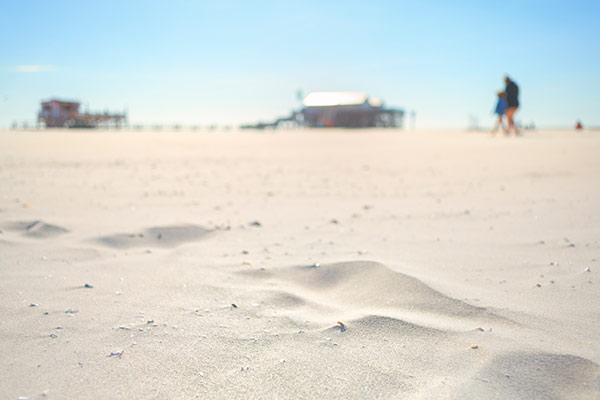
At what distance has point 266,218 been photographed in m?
3.72

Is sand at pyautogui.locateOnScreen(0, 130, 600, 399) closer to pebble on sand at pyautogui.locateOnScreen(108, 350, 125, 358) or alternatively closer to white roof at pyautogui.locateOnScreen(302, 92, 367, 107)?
pebble on sand at pyautogui.locateOnScreen(108, 350, 125, 358)

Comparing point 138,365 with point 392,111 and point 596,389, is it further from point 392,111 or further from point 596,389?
point 392,111

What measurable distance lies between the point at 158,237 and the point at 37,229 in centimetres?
83

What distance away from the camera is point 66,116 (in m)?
44.2

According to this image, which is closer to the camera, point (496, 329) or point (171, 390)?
point (171, 390)

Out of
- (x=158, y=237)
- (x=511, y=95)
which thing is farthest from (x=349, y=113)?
(x=158, y=237)

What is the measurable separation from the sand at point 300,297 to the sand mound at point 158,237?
21 millimetres

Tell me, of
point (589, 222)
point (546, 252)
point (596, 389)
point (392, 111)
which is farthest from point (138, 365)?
point (392, 111)

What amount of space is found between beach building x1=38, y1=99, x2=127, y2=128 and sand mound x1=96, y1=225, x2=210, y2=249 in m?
43.0

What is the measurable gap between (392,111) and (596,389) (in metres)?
44.9

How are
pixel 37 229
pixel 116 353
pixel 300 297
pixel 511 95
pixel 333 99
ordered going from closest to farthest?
pixel 116 353
pixel 300 297
pixel 37 229
pixel 511 95
pixel 333 99

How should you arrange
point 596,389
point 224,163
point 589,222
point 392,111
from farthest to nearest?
point 392,111, point 224,163, point 589,222, point 596,389

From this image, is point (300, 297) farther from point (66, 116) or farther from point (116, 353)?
point (66, 116)

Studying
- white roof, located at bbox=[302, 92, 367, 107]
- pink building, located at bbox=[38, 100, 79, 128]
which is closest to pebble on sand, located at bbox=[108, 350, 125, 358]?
white roof, located at bbox=[302, 92, 367, 107]
